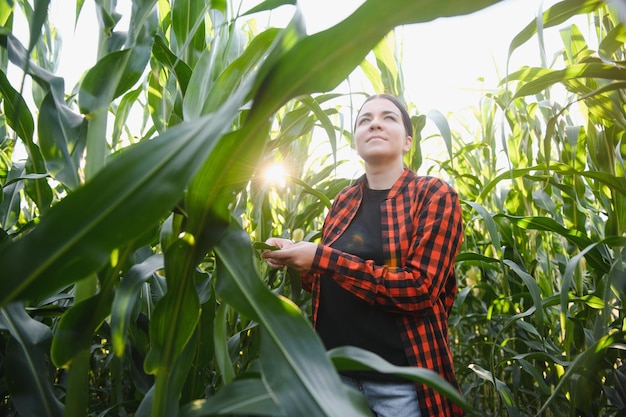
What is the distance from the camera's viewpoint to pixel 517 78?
753 mm

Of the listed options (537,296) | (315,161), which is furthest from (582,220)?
(315,161)

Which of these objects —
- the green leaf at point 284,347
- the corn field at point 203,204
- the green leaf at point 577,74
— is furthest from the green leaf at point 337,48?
the green leaf at point 577,74

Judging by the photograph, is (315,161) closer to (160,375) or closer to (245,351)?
(245,351)

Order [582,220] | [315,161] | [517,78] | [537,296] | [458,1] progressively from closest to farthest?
[458,1] < [517,78] < [537,296] < [582,220] < [315,161]

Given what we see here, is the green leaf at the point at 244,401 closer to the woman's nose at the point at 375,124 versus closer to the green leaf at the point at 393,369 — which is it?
the green leaf at the point at 393,369

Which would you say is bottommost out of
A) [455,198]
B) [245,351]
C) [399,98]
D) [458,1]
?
[245,351]

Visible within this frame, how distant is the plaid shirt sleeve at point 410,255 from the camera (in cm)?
81

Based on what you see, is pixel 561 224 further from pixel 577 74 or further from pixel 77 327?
pixel 77 327

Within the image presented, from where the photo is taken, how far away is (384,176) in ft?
3.26

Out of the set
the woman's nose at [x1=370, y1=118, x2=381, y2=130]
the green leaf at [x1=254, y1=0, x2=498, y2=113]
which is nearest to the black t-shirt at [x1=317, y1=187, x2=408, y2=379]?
the woman's nose at [x1=370, y1=118, x2=381, y2=130]

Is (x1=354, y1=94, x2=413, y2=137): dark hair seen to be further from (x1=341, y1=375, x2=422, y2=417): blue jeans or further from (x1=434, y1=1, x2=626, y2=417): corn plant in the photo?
(x1=341, y1=375, x2=422, y2=417): blue jeans

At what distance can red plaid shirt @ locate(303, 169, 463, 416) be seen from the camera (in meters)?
0.81

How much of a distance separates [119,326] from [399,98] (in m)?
0.84

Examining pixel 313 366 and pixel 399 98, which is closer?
pixel 313 366
